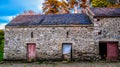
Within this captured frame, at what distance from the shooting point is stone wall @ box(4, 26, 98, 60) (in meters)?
26.8

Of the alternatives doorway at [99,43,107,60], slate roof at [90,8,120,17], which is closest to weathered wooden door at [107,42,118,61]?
doorway at [99,43,107,60]

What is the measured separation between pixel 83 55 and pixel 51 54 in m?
3.32

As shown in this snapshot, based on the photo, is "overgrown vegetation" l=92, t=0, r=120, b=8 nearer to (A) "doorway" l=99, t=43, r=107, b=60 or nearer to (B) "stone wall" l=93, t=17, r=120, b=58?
(B) "stone wall" l=93, t=17, r=120, b=58

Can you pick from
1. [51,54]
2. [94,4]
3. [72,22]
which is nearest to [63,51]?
[51,54]

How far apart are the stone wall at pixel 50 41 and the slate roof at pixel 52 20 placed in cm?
61

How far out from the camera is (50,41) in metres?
27.2

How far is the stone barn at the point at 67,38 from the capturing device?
87.4 ft

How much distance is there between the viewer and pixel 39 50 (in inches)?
1076

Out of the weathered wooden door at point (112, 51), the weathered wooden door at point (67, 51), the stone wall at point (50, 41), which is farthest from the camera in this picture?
the weathered wooden door at point (67, 51)

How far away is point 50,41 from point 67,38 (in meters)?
1.81

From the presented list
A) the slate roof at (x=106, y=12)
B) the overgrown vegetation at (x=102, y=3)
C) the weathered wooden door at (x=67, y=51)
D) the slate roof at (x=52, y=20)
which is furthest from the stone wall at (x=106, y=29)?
the overgrown vegetation at (x=102, y=3)

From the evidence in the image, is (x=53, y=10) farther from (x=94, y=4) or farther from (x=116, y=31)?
(x=116, y=31)

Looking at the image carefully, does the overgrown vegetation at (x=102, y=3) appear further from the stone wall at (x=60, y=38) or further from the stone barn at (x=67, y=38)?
the stone wall at (x=60, y=38)

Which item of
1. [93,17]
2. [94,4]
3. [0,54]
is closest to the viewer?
[93,17]
